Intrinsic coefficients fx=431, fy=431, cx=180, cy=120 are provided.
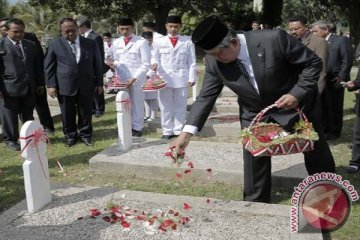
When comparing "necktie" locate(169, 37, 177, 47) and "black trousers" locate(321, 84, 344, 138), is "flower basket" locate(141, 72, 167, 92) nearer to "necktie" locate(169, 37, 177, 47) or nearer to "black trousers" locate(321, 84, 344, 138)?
"necktie" locate(169, 37, 177, 47)

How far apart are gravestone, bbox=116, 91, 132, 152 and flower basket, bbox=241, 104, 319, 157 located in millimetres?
2804

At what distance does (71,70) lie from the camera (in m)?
6.46

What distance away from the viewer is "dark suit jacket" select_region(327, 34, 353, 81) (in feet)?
23.2

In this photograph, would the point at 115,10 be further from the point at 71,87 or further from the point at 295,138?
the point at 295,138

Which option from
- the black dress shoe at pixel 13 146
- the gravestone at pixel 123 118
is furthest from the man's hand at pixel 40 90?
the gravestone at pixel 123 118

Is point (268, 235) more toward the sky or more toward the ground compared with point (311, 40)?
more toward the ground

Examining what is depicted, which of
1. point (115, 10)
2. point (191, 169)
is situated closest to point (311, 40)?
point (191, 169)

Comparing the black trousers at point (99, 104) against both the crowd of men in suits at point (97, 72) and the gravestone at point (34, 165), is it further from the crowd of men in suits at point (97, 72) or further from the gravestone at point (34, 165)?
the gravestone at point (34, 165)

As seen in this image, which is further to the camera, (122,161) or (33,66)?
(33,66)

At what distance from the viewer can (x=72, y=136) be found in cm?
689

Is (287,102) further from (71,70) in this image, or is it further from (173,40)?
(71,70)

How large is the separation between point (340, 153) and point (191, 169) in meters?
2.37

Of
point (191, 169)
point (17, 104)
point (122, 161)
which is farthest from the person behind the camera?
point (17, 104)

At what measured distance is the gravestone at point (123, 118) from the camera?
591cm
